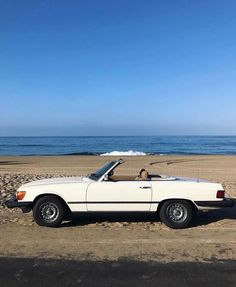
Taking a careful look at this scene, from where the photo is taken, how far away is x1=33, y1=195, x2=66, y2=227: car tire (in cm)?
Answer: 848

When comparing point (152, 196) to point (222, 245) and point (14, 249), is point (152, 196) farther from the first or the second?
point (14, 249)

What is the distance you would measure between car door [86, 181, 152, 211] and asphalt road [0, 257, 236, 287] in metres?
2.30

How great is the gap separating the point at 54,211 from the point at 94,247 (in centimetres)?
181

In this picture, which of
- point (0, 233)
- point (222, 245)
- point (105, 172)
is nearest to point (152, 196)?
point (105, 172)

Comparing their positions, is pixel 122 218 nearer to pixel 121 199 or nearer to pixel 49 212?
pixel 121 199

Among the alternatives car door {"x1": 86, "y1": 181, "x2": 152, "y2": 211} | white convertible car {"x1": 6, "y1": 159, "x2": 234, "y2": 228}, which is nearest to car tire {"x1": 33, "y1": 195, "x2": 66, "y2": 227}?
white convertible car {"x1": 6, "y1": 159, "x2": 234, "y2": 228}

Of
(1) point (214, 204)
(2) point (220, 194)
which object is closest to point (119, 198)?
(1) point (214, 204)

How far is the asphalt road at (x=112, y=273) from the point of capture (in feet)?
17.4

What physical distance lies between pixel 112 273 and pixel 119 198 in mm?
2828

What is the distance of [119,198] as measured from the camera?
332 inches

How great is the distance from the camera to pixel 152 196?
847 cm

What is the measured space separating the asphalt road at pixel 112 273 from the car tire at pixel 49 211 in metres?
2.24

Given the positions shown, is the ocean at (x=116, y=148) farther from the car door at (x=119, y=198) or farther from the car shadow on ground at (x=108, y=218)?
the car door at (x=119, y=198)

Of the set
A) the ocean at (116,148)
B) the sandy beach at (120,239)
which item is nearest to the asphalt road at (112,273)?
the sandy beach at (120,239)
